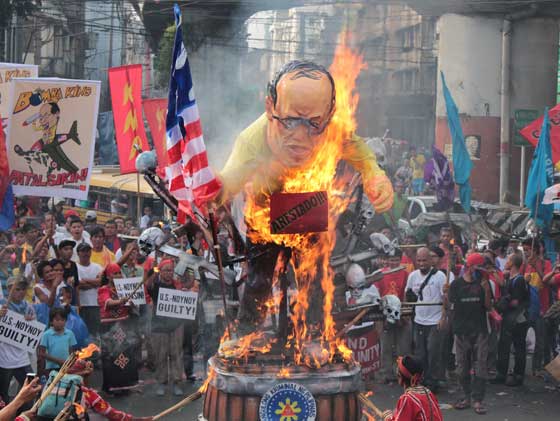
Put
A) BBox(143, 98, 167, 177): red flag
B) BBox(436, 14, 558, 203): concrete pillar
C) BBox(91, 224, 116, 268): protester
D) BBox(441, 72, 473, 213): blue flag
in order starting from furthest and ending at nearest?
BBox(436, 14, 558, 203): concrete pillar → BBox(143, 98, 167, 177): red flag → BBox(441, 72, 473, 213): blue flag → BBox(91, 224, 116, 268): protester

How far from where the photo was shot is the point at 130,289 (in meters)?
11.4

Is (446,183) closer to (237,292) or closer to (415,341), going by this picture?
(415,341)

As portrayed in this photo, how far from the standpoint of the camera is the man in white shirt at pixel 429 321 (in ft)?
38.0

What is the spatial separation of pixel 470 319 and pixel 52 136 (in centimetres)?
475

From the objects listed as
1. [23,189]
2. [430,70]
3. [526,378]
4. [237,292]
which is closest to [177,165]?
[237,292]

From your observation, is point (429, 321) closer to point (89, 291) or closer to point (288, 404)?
point (89, 291)

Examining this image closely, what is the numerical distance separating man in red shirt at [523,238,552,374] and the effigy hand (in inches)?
178

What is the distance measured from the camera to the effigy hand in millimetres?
8328

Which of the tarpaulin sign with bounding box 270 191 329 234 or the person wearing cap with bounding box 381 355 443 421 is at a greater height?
the tarpaulin sign with bounding box 270 191 329 234

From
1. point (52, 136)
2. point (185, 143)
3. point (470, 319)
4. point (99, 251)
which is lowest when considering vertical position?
point (470, 319)

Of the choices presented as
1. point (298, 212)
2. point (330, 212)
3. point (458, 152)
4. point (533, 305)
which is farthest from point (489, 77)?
point (298, 212)

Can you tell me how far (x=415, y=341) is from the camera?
1184 cm

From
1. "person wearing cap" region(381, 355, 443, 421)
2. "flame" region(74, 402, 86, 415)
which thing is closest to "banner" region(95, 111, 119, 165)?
"flame" region(74, 402, 86, 415)

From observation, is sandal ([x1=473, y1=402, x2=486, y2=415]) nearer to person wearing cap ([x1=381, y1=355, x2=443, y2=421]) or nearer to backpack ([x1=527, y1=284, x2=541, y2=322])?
backpack ([x1=527, y1=284, x2=541, y2=322])
